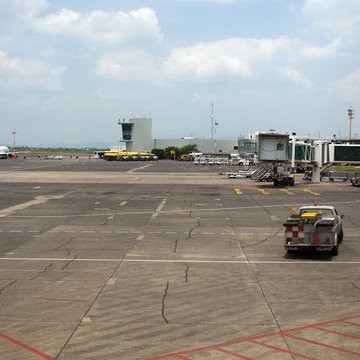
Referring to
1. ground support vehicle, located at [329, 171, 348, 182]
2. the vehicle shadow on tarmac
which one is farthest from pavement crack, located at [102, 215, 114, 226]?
ground support vehicle, located at [329, 171, 348, 182]

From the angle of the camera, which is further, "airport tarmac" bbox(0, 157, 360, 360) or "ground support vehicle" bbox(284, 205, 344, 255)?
"ground support vehicle" bbox(284, 205, 344, 255)

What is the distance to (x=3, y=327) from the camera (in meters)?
11.8

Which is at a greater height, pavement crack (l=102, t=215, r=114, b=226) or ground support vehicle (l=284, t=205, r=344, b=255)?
ground support vehicle (l=284, t=205, r=344, b=255)

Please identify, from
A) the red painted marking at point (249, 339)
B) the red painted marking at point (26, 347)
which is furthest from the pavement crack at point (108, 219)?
the red painted marking at point (249, 339)

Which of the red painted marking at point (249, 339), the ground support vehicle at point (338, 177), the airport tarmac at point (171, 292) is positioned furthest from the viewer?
the ground support vehicle at point (338, 177)

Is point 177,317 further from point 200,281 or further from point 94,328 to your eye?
point 200,281

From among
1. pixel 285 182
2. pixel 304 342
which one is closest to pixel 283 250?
pixel 304 342

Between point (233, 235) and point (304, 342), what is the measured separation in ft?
53.4

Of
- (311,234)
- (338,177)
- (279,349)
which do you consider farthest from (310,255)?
(338,177)

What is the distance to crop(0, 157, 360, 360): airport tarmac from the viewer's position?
34.8ft

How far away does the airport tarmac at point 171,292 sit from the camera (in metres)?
10.6

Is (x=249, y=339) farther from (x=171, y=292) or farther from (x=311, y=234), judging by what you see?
(x=311, y=234)

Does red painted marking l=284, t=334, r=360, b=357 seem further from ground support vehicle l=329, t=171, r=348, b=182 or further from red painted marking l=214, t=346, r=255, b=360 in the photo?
ground support vehicle l=329, t=171, r=348, b=182

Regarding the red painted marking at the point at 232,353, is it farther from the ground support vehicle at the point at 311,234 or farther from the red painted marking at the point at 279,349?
the ground support vehicle at the point at 311,234
